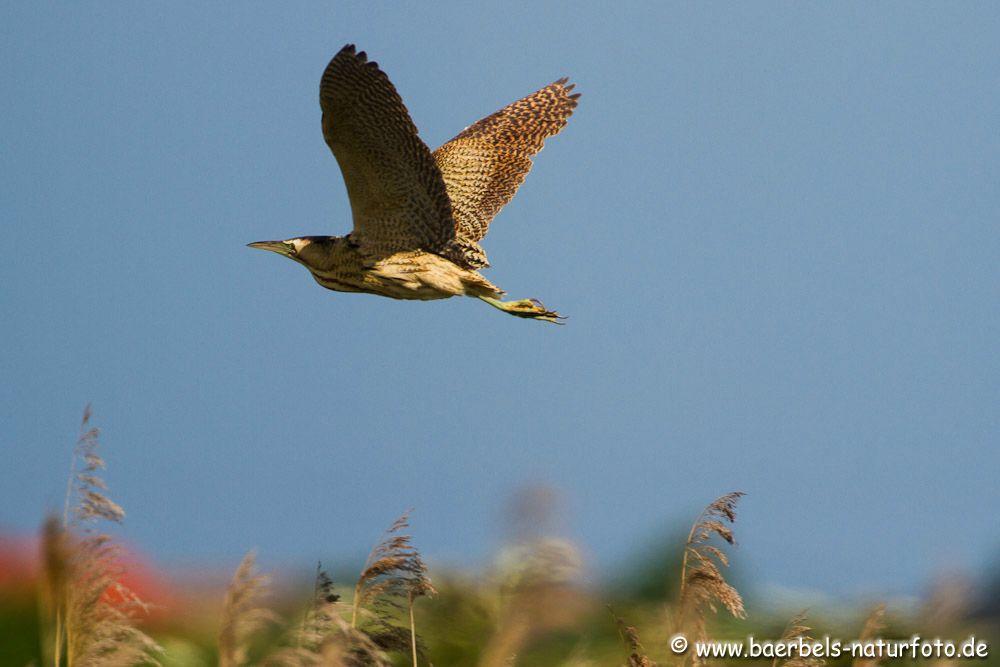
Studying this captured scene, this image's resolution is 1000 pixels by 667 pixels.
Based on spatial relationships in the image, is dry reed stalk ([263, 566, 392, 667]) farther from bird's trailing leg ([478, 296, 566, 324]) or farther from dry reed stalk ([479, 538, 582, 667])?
bird's trailing leg ([478, 296, 566, 324])

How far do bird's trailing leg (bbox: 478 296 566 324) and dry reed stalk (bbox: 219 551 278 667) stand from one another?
4.27 metres

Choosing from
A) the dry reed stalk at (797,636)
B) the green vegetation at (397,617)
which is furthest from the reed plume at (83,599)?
the dry reed stalk at (797,636)

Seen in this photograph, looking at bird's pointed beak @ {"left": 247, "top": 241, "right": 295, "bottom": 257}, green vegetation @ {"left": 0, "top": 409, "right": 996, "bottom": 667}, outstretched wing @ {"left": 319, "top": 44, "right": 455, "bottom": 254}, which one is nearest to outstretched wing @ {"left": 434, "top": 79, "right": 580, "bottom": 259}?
outstretched wing @ {"left": 319, "top": 44, "right": 455, "bottom": 254}

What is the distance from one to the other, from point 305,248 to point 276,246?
14.3 inches

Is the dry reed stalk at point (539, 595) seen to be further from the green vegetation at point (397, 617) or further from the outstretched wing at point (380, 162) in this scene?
the outstretched wing at point (380, 162)

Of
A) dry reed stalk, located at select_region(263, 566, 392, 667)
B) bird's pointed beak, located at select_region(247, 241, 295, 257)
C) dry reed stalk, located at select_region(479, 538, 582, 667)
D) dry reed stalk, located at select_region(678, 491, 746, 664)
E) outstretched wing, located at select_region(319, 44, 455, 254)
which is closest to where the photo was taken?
dry reed stalk, located at select_region(479, 538, 582, 667)

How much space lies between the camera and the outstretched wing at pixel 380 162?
20.0ft

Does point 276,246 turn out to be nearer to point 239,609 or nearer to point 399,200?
point 399,200

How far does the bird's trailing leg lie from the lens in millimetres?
7242

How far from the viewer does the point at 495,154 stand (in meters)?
8.43

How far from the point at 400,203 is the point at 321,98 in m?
0.85

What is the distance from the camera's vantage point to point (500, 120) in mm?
8773

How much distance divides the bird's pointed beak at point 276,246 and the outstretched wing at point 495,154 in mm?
1118

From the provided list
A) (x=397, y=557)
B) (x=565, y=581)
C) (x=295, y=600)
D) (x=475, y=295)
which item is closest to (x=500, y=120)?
(x=475, y=295)
